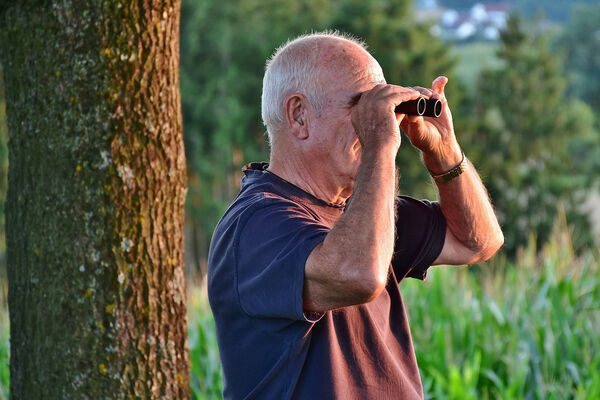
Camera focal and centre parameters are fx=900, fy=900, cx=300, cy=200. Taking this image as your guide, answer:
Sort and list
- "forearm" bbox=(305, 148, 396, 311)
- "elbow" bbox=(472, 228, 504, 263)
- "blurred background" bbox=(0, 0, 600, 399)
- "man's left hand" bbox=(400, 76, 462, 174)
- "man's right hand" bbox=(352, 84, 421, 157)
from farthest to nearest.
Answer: "blurred background" bbox=(0, 0, 600, 399) < "elbow" bbox=(472, 228, 504, 263) < "man's left hand" bbox=(400, 76, 462, 174) < "man's right hand" bbox=(352, 84, 421, 157) < "forearm" bbox=(305, 148, 396, 311)

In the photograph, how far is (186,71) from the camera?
125ft

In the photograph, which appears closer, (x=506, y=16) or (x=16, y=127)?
(x=16, y=127)

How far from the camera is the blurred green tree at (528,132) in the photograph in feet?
116

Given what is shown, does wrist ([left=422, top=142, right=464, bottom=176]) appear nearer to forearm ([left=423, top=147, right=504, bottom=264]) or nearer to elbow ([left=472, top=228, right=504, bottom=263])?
forearm ([left=423, top=147, right=504, bottom=264])

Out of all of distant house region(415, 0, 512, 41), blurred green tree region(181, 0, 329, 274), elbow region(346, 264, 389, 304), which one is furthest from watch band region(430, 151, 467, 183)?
distant house region(415, 0, 512, 41)

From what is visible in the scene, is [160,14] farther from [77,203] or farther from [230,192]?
[230,192]

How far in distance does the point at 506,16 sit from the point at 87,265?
36114 millimetres

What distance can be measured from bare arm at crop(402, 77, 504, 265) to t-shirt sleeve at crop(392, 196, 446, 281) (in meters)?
0.04

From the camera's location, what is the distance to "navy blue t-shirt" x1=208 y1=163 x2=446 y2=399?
1.97 metres

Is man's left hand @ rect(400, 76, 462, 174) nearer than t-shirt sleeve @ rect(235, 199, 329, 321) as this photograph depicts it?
No

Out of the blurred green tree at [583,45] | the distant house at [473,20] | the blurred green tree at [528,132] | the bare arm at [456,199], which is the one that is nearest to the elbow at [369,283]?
the bare arm at [456,199]

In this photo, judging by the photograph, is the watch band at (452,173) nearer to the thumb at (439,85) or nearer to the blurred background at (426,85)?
the thumb at (439,85)

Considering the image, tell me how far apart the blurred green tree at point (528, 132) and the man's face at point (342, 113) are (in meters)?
32.7

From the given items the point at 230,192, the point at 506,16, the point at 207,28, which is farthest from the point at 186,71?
the point at 506,16
